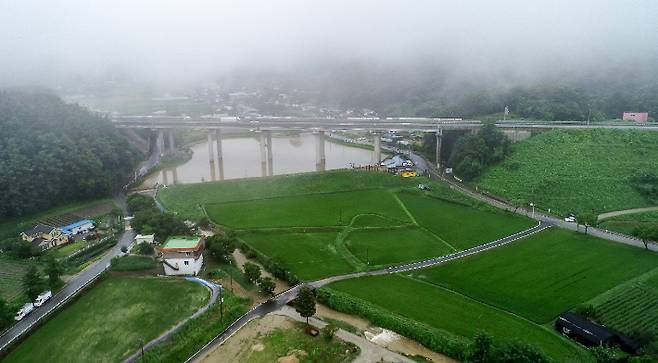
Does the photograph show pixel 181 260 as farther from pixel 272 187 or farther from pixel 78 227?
pixel 272 187

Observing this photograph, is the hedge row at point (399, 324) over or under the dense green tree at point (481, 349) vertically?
under

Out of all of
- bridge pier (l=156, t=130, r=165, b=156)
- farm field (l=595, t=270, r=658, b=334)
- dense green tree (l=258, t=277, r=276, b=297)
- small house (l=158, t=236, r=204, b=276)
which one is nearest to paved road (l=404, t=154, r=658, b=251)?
farm field (l=595, t=270, r=658, b=334)

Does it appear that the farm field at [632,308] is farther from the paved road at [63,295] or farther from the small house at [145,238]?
the paved road at [63,295]

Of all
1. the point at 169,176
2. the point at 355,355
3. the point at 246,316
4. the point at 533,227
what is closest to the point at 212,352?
the point at 246,316

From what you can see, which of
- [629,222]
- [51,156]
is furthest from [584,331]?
[51,156]

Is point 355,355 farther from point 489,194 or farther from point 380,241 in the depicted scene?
point 489,194

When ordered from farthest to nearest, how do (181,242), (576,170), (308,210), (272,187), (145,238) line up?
(272,187) < (576,170) < (308,210) < (145,238) < (181,242)

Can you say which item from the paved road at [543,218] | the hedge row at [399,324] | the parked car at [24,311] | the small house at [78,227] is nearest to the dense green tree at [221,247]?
the hedge row at [399,324]
